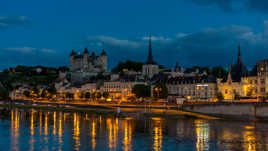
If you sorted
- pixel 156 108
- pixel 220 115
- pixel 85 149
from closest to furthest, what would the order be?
pixel 85 149, pixel 220 115, pixel 156 108

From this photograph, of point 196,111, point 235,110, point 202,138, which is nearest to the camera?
point 202,138

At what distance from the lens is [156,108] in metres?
79.6

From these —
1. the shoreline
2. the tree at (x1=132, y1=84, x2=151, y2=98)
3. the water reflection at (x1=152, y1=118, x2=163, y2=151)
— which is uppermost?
the tree at (x1=132, y1=84, x2=151, y2=98)

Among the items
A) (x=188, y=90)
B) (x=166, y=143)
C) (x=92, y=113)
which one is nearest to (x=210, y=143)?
(x=166, y=143)

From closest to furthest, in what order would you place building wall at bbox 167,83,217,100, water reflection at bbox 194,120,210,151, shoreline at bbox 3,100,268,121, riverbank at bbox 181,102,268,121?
water reflection at bbox 194,120,210,151 < riverbank at bbox 181,102,268,121 < shoreline at bbox 3,100,268,121 < building wall at bbox 167,83,217,100

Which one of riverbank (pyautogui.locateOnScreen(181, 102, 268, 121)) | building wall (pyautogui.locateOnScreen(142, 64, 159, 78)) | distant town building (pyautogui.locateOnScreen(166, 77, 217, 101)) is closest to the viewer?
riverbank (pyautogui.locateOnScreen(181, 102, 268, 121))

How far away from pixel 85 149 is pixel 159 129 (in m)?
19.3

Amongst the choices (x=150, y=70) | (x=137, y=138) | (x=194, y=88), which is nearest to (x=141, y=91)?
(x=194, y=88)

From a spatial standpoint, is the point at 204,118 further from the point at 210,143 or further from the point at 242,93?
the point at 210,143

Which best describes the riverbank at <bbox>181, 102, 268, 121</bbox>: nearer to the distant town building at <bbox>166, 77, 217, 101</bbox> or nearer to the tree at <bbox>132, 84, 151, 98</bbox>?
the distant town building at <bbox>166, 77, 217, 101</bbox>

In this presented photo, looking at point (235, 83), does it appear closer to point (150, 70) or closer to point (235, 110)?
point (235, 110)

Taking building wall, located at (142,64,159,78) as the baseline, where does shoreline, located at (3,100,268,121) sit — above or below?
below

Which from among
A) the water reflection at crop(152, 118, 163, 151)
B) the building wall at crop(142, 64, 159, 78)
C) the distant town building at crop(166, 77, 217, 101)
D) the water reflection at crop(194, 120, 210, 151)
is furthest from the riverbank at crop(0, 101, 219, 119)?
the building wall at crop(142, 64, 159, 78)

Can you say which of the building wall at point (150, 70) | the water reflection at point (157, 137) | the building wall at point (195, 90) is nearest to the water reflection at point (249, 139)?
the water reflection at point (157, 137)
